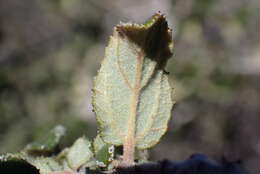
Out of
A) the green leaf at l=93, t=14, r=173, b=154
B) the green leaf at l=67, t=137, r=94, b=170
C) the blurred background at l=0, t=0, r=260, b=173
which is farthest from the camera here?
the blurred background at l=0, t=0, r=260, b=173

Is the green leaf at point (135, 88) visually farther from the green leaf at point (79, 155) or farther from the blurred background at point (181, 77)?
the blurred background at point (181, 77)

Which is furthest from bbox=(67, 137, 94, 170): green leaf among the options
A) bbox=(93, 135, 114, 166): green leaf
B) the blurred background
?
the blurred background

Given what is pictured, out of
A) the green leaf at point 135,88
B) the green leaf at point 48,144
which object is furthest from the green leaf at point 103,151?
the green leaf at point 48,144

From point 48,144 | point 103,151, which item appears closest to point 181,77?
point 48,144

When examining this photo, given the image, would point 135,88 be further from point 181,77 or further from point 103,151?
point 181,77

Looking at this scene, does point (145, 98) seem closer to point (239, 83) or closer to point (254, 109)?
point (239, 83)

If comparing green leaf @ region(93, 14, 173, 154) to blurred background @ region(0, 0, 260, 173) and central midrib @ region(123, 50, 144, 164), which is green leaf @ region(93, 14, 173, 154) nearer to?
central midrib @ region(123, 50, 144, 164)
